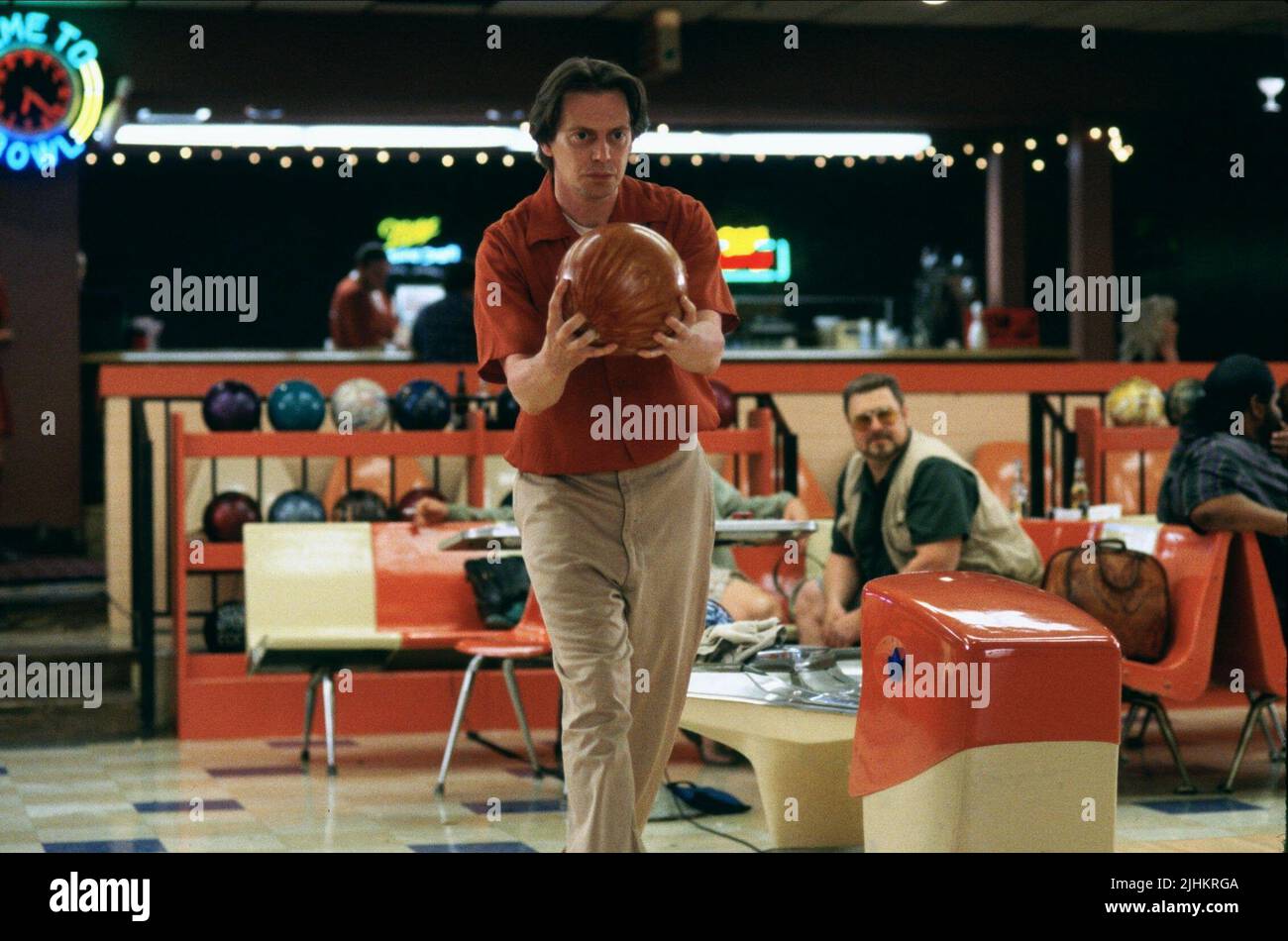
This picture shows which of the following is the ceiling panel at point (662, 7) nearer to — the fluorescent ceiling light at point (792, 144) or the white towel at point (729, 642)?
the fluorescent ceiling light at point (792, 144)

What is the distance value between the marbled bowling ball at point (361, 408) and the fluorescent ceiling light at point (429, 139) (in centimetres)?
539

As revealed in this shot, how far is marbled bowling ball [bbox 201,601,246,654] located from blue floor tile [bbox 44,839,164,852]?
2.36 metres

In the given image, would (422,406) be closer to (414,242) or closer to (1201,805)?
(1201,805)

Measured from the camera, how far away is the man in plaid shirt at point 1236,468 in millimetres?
5484

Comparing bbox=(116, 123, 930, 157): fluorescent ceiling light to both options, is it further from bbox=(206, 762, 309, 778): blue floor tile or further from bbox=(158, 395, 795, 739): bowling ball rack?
bbox=(206, 762, 309, 778): blue floor tile

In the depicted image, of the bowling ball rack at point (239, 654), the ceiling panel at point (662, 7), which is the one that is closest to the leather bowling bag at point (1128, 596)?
the bowling ball rack at point (239, 654)

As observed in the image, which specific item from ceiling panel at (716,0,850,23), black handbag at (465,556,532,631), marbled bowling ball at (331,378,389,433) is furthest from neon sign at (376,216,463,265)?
black handbag at (465,556,532,631)

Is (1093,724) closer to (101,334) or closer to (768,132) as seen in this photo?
(101,334)

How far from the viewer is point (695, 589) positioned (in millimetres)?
3244
